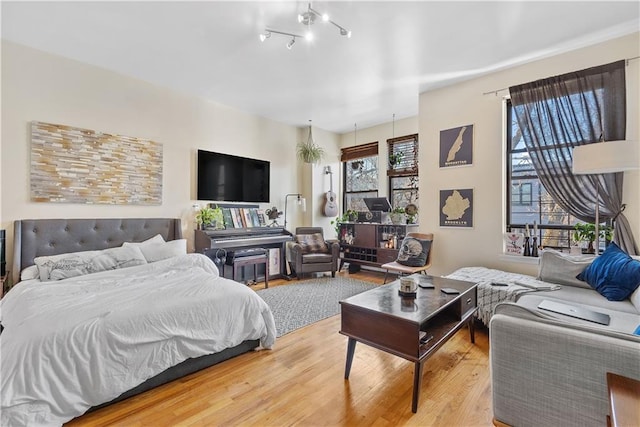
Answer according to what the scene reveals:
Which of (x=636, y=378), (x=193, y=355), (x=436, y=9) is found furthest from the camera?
(x=436, y=9)

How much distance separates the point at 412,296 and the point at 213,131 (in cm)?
388

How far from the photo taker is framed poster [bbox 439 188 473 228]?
150 inches

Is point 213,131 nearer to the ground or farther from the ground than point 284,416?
farther from the ground

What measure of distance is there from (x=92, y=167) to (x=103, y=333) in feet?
8.20

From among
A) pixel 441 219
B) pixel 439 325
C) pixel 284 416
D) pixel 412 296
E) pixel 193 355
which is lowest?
pixel 284 416

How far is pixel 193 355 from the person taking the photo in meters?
2.04

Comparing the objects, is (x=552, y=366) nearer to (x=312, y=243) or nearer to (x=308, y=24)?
(x=308, y=24)

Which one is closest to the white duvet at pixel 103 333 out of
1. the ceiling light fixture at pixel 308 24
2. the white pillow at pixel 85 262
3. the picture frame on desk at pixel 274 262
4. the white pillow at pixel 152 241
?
the white pillow at pixel 85 262

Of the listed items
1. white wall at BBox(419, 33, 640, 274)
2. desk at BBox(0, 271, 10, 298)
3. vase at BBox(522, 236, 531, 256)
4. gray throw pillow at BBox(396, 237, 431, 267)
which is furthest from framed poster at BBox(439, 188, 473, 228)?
desk at BBox(0, 271, 10, 298)

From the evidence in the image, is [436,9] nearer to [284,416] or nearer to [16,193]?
[284,416]

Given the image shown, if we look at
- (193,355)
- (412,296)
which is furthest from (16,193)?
(412,296)

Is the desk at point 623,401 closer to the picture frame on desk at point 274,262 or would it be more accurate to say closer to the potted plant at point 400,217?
the potted plant at point 400,217

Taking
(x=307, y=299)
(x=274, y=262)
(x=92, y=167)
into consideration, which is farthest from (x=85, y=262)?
(x=274, y=262)

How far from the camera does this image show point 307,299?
3.80 meters
